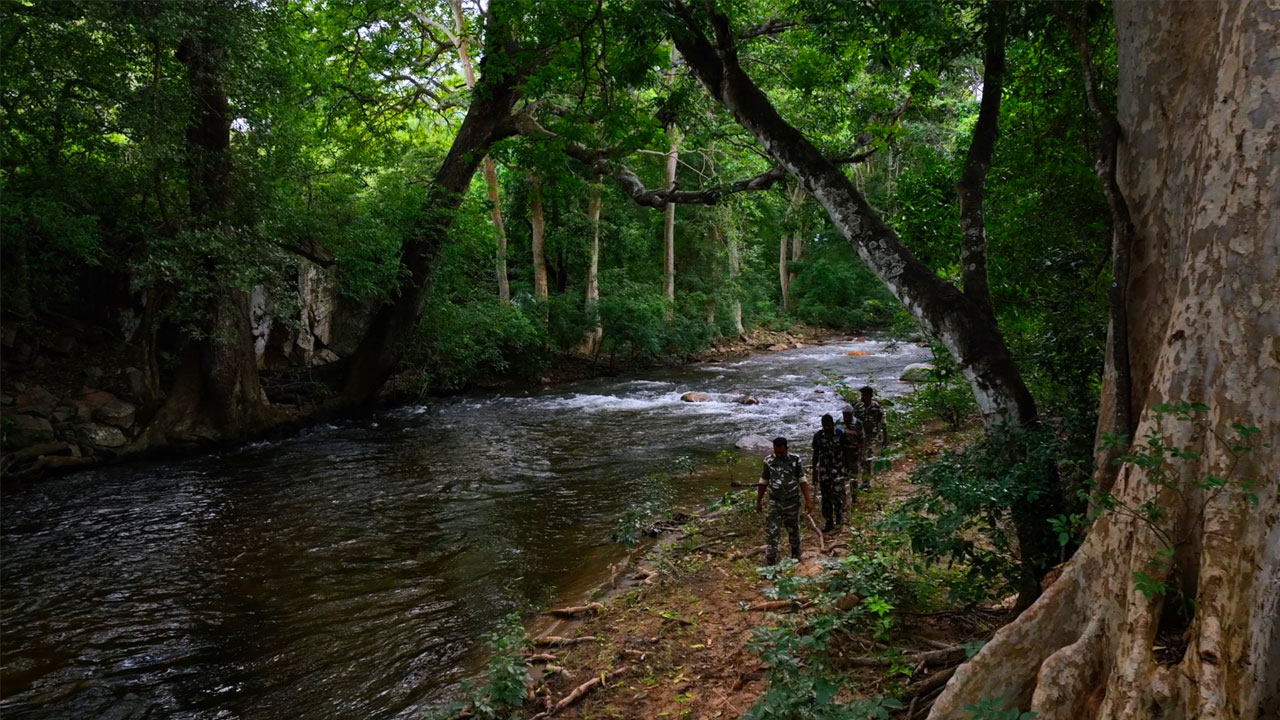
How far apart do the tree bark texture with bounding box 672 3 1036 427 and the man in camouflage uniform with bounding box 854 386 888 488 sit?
4.66 metres

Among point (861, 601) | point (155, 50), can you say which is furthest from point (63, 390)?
point (861, 601)

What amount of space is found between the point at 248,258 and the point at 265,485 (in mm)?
4103

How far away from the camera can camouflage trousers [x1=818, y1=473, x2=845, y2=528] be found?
8.05 meters

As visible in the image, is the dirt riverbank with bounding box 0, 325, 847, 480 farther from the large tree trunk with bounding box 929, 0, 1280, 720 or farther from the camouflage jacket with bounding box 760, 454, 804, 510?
the large tree trunk with bounding box 929, 0, 1280, 720

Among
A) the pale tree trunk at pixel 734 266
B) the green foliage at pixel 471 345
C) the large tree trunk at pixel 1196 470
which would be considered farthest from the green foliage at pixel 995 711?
the pale tree trunk at pixel 734 266

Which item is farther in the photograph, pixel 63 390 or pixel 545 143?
pixel 63 390

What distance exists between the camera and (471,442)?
14453 millimetres

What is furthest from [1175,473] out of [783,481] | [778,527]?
[778,527]

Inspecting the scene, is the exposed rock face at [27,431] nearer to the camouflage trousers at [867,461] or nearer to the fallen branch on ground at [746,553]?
the fallen branch on ground at [746,553]

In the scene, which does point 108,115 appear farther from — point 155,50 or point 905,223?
point 905,223

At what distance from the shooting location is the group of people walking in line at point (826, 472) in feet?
22.9

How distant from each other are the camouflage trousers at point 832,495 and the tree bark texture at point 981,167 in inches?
140

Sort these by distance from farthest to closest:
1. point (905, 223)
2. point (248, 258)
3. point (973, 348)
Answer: point (248, 258)
point (905, 223)
point (973, 348)

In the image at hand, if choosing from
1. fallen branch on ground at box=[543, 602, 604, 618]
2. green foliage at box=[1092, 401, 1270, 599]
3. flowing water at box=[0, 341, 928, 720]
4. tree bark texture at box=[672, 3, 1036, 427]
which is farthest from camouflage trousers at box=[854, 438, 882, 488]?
green foliage at box=[1092, 401, 1270, 599]
